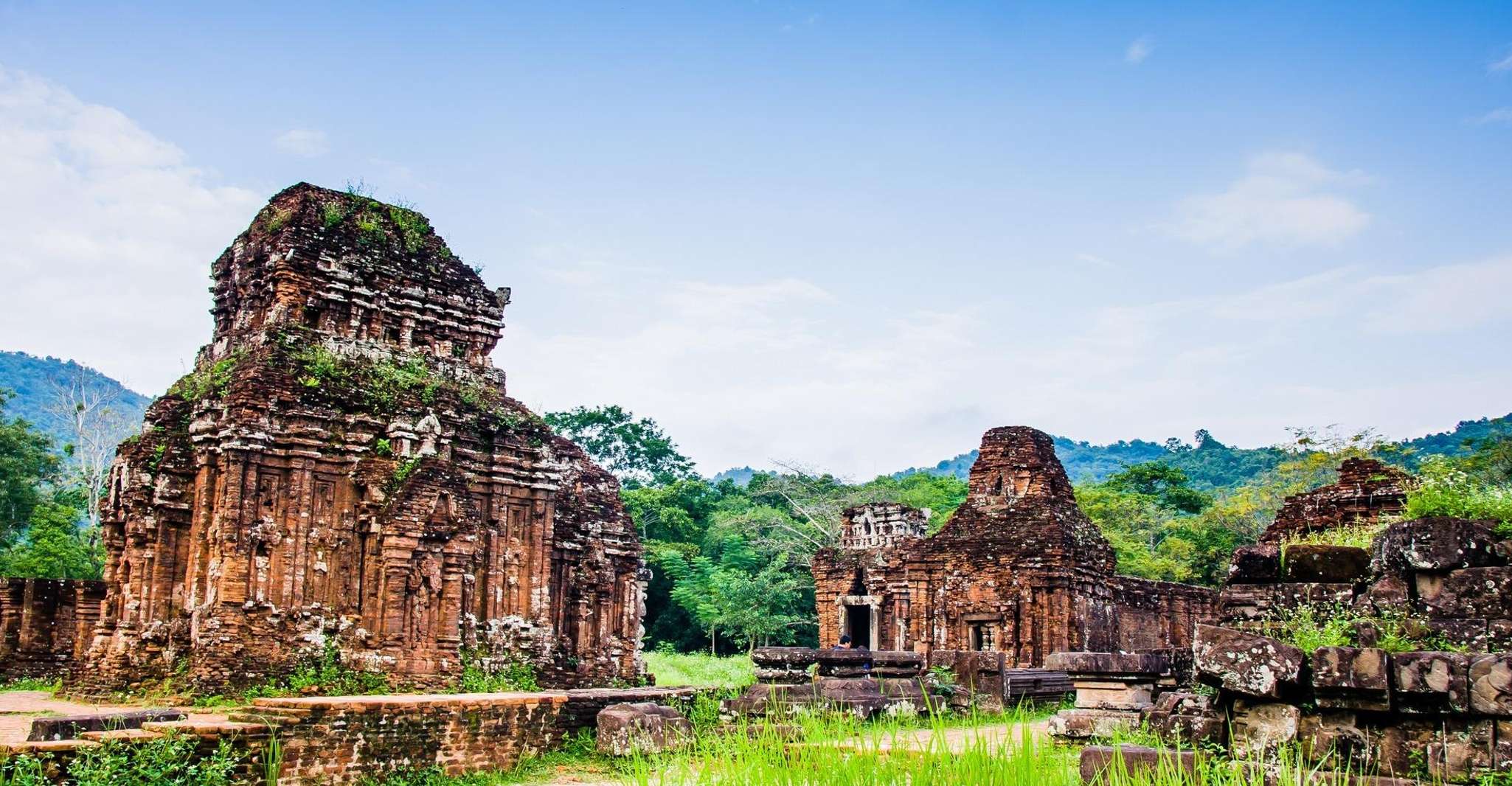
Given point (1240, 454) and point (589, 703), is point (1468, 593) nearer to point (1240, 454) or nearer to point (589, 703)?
point (589, 703)

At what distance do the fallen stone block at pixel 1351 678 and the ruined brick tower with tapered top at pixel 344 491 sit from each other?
10491mm

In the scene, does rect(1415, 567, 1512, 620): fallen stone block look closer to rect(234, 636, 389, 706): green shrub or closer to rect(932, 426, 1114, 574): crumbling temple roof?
rect(234, 636, 389, 706): green shrub

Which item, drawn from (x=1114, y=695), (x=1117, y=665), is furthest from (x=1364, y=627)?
(x=1114, y=695)

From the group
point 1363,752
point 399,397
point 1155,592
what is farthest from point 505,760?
point 1155,592

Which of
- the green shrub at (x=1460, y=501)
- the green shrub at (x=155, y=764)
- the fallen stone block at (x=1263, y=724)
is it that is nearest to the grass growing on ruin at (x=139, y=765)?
the green shrub at (x=155, y=764)

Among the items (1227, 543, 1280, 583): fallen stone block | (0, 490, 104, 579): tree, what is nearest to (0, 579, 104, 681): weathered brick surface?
(0, 490, 104, 579): tree

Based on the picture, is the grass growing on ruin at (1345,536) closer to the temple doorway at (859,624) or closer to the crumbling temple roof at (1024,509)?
the crumbling temple roof at (1024,509)

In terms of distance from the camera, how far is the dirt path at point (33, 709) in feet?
31.7

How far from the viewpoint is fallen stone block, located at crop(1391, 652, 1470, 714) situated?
20.2 ft

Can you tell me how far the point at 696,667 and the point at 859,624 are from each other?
6.65m

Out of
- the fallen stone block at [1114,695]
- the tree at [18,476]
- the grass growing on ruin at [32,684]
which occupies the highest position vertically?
the tree at [18,476]

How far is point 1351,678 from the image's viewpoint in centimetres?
641

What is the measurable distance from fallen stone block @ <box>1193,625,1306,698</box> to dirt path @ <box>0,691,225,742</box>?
26.9ft

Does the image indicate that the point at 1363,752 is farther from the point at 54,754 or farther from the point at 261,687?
the point at 261,687
